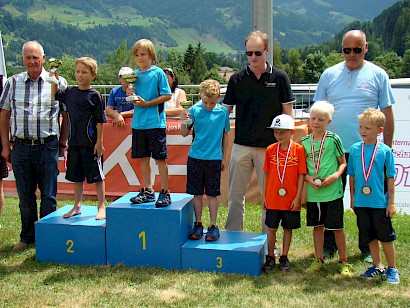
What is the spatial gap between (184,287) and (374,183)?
187cm

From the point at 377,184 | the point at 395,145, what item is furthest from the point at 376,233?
the point at 395,145

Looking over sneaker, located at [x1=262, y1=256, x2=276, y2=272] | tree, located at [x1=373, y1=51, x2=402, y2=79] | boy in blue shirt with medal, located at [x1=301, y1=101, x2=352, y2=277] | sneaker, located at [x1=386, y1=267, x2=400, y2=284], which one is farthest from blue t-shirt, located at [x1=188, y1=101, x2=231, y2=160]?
tree, located at [x1=373, y1=51, x2=402, y2=79]

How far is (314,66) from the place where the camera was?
98.4 metres

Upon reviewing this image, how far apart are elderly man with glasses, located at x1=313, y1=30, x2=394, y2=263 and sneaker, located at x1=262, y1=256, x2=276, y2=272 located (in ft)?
2.77

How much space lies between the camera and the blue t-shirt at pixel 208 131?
4.95 meters

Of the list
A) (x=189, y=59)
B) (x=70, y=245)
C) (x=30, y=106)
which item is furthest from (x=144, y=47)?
(x=189, y=59)

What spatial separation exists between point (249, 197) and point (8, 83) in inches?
147

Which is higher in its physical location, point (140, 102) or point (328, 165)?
point (140, 102)

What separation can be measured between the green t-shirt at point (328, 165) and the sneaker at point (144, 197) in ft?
5.20

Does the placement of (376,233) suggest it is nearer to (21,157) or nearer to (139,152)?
(139,152)

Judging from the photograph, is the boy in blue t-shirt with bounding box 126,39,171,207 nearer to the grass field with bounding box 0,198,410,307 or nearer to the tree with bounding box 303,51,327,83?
the grass field with bounding box 0,198,410,307

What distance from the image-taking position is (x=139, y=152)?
4984 millimetres

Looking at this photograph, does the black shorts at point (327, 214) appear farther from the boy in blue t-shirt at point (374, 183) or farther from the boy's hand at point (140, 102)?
the boy's hand at point (140, 102)

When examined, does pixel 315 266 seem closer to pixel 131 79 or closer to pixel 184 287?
pixel 184 287
